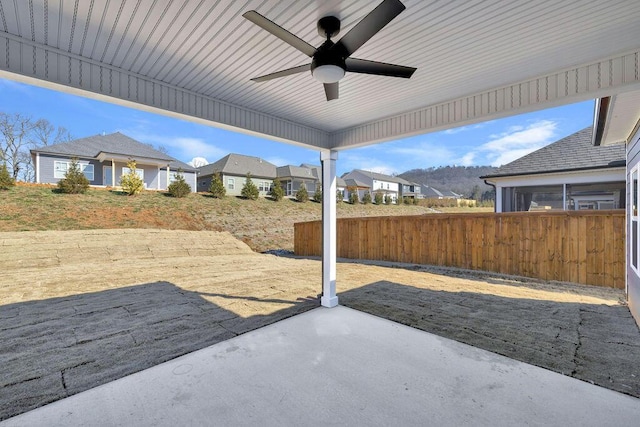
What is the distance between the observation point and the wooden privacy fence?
212 inches

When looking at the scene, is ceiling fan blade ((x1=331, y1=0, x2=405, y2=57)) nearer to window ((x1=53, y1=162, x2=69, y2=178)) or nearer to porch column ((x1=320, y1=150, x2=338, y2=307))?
porch column ((x1=320, y1=150, x2=338, y2=307))

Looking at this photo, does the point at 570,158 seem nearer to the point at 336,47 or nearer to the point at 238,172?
the point at 336,47

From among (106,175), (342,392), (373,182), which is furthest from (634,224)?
(373,182)

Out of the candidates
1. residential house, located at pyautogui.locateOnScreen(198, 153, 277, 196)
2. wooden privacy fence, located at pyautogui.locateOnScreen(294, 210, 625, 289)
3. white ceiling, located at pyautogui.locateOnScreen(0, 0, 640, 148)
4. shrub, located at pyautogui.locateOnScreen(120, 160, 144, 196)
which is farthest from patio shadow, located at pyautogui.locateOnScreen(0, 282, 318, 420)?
residential house, located at pyautogui.locateOnScreen(198, 153, 277, 196)

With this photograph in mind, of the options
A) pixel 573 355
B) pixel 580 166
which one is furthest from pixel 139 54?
pixel 580 166

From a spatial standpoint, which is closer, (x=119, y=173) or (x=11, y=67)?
(x=11, y=67)

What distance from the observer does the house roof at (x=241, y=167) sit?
2421cm

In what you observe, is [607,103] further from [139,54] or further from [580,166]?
[580,166]

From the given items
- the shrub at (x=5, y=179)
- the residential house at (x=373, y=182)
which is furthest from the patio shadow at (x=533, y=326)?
the residential house at (x=373, y=182)

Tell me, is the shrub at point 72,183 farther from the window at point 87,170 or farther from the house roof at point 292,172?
the house roof at point 292,172

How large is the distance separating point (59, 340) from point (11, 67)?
2.81 meters

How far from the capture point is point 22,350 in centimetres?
292

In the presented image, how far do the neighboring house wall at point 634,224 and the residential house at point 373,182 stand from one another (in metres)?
32.0

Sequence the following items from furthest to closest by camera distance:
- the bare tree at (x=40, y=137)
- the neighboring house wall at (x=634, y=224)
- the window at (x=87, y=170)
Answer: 1. the bare tree at (x=40, y=137)
2. the window at (x=87, y=170)
3. the neighboring house wall at (x=634, y=224)
